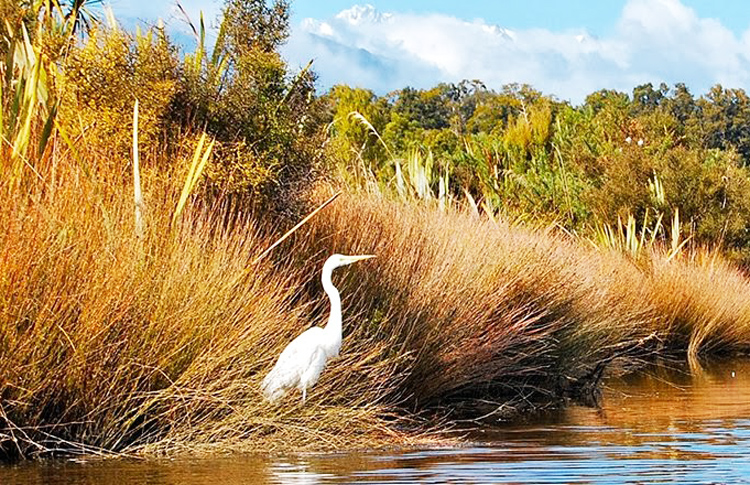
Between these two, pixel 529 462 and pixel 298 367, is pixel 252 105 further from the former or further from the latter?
pixel 529 462

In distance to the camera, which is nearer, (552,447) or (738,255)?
(552,447)

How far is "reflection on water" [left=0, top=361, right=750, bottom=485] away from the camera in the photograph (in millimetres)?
8391

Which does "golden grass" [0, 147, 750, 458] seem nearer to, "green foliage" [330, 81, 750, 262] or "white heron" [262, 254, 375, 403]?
"white heron" [262, 254, 375, 403]

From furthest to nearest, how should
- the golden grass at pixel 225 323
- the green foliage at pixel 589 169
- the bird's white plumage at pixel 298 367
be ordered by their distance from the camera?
the green foliage at pixel 589 169 < the bird's white plumage at pixel 298 367 < the golden grass at pixel 225 323

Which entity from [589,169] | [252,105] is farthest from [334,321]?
[589,169]

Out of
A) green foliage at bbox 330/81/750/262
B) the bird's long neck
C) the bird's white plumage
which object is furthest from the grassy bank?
green foliage at bbox 330/81/750/262

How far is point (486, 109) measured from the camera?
6912 centimetres

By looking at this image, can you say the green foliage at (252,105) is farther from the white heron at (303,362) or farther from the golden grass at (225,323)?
the white heron at (303,362)

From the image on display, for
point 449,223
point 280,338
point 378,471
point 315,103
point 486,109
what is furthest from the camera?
point 486,109

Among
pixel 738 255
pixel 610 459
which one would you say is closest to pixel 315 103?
pixel 610 459

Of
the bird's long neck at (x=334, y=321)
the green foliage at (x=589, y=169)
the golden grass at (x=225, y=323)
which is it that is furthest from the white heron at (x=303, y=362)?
the green foliage at (x=589, y=169)

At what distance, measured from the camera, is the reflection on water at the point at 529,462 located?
839cm

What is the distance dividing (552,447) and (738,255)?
1953cm

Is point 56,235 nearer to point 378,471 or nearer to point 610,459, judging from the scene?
point 378,471
